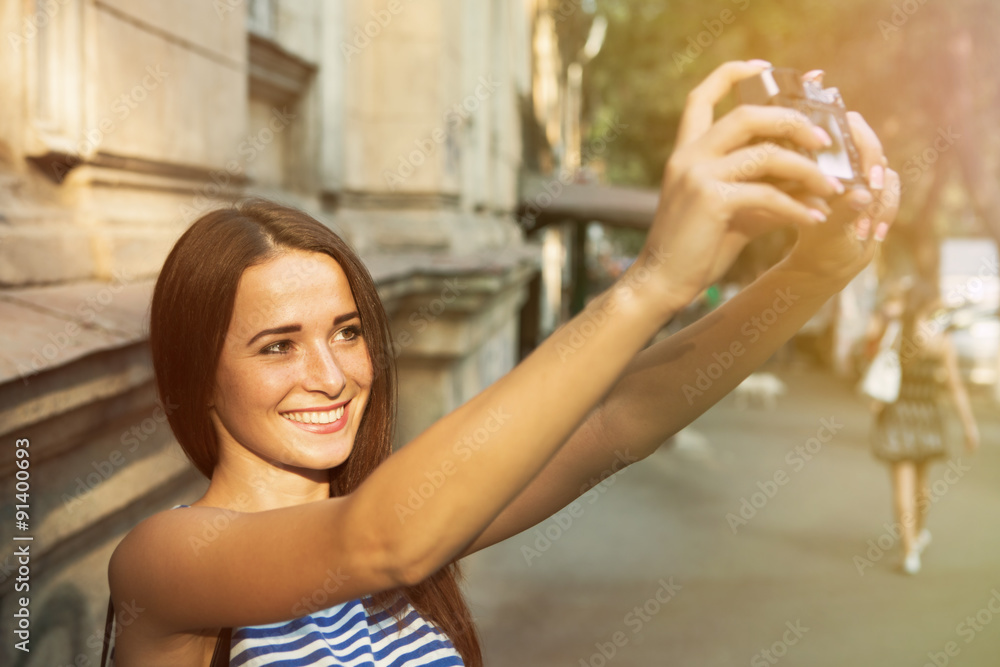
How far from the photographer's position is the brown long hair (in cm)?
166

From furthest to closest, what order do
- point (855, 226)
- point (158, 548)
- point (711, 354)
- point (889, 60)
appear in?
point (889, 60) < point (711, 354) < point (158, 548) < point (855, 226)

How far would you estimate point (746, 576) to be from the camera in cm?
744

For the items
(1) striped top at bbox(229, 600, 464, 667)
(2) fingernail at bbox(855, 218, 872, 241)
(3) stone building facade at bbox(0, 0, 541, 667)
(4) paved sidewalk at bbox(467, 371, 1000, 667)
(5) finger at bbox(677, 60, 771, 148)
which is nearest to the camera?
(5) finger at bbox(677, 60, 771, 148)

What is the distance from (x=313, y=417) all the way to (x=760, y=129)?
956 millimetres

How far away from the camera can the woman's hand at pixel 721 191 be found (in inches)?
39.9

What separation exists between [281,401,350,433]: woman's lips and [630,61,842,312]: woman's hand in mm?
792

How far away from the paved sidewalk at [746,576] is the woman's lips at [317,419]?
439cm

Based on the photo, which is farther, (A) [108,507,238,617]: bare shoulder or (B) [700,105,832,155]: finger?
(A) [108,507,238,617]: bare shoulder

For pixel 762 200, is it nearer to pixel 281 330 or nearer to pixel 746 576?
pixel 281 330

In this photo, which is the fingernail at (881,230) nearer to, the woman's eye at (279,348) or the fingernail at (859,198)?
the fingernail at (859,198)

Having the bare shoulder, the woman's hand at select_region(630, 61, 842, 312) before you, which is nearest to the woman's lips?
the bare shoulder

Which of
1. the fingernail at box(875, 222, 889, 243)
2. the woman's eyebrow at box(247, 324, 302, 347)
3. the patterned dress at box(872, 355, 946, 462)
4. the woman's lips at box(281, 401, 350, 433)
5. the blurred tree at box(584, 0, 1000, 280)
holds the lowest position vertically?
the patterned dress at box(872, 355, 946, 462)

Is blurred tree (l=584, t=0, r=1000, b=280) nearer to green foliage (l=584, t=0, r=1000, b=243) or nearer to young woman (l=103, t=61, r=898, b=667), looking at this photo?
green foliage (l=584, t=0, r=1000, b=243)

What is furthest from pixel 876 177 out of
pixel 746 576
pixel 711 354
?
pixel 746 576
